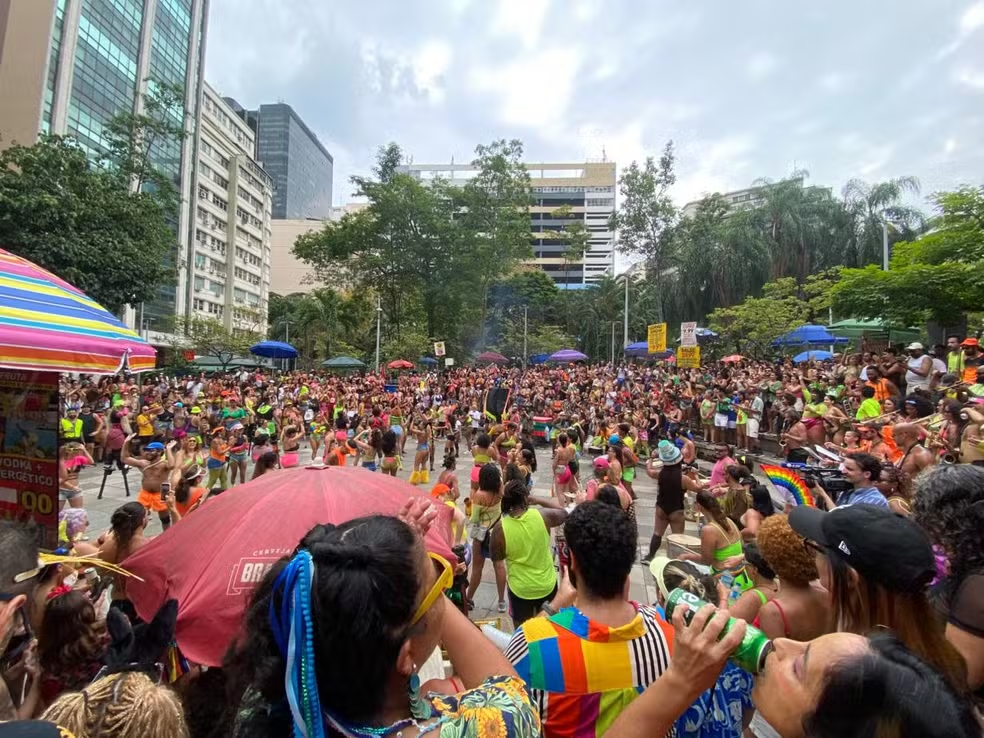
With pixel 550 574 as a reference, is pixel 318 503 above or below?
above

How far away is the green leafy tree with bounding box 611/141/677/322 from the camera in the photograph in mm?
37281

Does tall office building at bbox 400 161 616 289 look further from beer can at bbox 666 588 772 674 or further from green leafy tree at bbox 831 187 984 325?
beer can at bbox 666 588 772 674

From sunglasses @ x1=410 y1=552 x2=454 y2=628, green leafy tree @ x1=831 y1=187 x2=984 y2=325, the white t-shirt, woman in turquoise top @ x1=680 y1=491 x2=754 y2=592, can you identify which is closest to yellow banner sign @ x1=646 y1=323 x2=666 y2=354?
green leafy tree @ x1=831 y1=187 x2=984 y2=325

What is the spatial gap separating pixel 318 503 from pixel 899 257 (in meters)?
20.7

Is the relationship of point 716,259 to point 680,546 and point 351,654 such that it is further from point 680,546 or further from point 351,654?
point 351,654

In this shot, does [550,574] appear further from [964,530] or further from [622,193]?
[622,193]

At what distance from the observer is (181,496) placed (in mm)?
5723

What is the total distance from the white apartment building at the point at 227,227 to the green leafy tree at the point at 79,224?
31256mm

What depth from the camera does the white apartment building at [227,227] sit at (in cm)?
5462

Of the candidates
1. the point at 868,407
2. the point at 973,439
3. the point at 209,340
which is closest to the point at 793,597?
the point at 973,439

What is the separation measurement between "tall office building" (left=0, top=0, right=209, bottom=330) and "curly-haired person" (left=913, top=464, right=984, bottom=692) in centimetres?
2565

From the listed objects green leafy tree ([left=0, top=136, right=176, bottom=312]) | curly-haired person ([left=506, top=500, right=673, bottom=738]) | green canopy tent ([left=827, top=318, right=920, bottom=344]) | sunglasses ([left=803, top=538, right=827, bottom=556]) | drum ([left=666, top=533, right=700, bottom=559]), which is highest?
green leafy tree ([left=0, top=136, right=176, bottom=312])

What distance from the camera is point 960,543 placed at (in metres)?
2.39

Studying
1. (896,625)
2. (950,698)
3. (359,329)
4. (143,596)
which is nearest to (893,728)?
(950,698)
